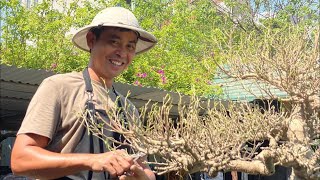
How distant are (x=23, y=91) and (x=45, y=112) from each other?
3100mm

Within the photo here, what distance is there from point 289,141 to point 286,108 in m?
A: 0.28

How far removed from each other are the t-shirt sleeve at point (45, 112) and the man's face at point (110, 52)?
0.65 feet

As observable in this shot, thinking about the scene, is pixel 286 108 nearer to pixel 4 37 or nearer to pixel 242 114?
pixel 242 114

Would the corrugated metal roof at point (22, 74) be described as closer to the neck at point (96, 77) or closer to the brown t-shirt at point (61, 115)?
the neck at point (96, 77)

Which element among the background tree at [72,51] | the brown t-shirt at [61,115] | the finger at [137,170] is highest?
the background tree at [72,51]

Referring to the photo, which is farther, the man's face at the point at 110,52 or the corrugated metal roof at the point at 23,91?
the corrugated metal roof at the point at 23,91

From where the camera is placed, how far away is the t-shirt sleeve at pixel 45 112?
1.31m

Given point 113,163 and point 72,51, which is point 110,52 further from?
point 72,51

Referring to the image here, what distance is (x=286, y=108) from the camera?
12.1 ft

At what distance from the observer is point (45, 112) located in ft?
4.37

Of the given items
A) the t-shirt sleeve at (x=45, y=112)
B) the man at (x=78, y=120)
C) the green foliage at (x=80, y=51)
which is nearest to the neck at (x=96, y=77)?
the man at (x=78, y=120)

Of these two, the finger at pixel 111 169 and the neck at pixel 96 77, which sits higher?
the neck at pixel 96 77

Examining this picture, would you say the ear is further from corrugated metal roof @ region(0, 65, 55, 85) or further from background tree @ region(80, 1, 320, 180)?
corrugated metal roof @ region(0, 65, 55, 85)

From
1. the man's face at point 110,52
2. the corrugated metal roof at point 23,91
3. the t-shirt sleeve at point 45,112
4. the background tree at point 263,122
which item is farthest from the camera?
the corrugated metal roof at point 23,91
